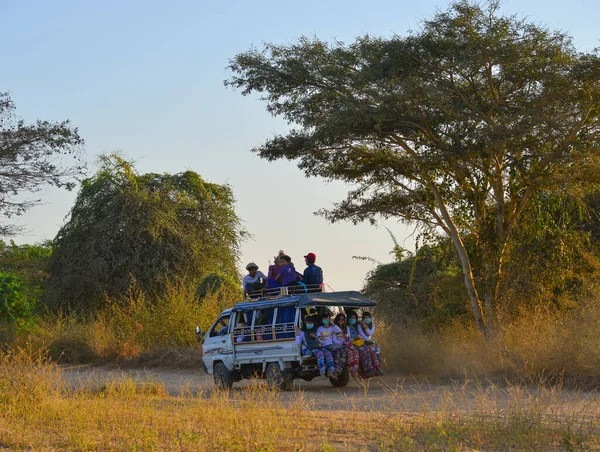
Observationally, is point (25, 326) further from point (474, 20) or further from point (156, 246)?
point (474, 20)

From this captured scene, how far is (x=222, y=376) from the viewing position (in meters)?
18.5

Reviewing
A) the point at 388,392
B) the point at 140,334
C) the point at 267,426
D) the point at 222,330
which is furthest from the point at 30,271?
the point at 267,426

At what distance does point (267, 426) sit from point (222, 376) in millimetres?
8438

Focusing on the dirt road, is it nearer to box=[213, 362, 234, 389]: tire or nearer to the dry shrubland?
box=[213, 362, 234, 389]: tire

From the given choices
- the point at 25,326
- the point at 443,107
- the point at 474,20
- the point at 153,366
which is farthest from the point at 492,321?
the point at 25,326

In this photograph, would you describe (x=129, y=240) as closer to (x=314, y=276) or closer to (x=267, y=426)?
(x=314, y=276)

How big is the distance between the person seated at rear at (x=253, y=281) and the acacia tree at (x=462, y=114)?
11.9 ft

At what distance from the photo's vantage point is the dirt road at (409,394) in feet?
36.3

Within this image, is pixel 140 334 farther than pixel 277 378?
Yes

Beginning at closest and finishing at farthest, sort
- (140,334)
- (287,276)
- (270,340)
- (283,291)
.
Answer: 1. (270,340)
2. (283,291)
3. (287,276)
4. (140,334)

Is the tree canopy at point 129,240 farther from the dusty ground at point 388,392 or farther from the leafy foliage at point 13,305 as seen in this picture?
the dusty ground at point 388,392

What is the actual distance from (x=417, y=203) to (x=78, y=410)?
42.2 feet

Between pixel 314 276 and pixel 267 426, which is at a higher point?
pixel 314 276

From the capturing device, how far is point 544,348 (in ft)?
54.9
